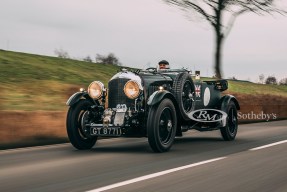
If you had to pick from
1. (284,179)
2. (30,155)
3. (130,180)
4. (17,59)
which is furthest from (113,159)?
A: (17,59)

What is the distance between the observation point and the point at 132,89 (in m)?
10.3

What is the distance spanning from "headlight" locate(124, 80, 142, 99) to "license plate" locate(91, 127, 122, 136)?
2.35 feet

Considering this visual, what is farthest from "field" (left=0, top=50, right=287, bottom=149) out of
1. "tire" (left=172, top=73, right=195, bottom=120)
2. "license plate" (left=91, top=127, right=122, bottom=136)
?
"tire" (left=172, top=73, right=195, bottom=120)

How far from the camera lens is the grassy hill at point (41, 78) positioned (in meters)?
15.9

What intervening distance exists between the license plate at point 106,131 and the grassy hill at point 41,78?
3.90 meters

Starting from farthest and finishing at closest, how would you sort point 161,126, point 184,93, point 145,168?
point 184,93
point 161,126
point 145,168

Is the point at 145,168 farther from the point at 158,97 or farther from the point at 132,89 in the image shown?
the point at 132,89

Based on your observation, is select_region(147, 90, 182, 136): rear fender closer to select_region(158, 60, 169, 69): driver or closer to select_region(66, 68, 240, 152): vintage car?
select_region(66, 68, 240, 152): vintage car

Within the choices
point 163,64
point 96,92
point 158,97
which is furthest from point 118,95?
point 163,64

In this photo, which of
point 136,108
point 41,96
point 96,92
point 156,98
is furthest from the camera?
point 41,96

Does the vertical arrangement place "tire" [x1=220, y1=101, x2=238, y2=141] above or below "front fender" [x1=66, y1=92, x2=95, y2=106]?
below
